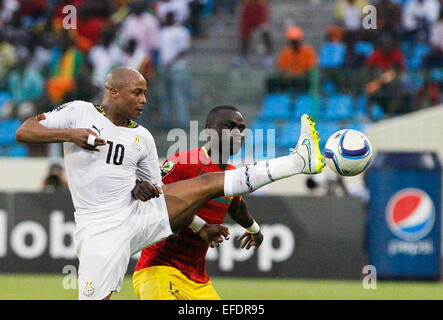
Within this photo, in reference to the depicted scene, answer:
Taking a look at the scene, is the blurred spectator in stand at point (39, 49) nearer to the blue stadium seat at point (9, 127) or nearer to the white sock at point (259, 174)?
the blue stadium seat at point (9, 127)

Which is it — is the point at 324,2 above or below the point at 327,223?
above

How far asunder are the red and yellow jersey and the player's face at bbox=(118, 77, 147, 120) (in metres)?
0.76

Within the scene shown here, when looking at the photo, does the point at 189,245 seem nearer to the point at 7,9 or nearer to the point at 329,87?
the point at 329,87

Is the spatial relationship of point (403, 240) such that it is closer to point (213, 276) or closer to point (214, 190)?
point (213, 276)

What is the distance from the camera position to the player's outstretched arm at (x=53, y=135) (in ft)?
21.9

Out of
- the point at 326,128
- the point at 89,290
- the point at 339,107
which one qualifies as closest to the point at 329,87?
the point at 339,107

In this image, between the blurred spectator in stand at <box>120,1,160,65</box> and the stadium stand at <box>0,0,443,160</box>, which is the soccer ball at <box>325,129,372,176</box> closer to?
the stadium stand at <box>0,0,443,160</box>

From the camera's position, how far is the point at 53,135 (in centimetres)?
675

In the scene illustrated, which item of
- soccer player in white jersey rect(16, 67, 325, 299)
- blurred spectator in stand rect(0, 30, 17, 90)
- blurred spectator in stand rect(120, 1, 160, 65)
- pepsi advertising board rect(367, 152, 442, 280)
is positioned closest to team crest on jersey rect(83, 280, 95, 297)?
soccer player in white jersey rect(16, 67, 325, 299)

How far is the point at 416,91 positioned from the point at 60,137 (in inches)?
400

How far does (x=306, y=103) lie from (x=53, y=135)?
9.17 meters

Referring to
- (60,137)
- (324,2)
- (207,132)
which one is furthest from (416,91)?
(60,137)

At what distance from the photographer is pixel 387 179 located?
45.9ft

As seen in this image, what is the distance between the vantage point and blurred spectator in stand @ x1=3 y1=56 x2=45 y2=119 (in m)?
15.8
